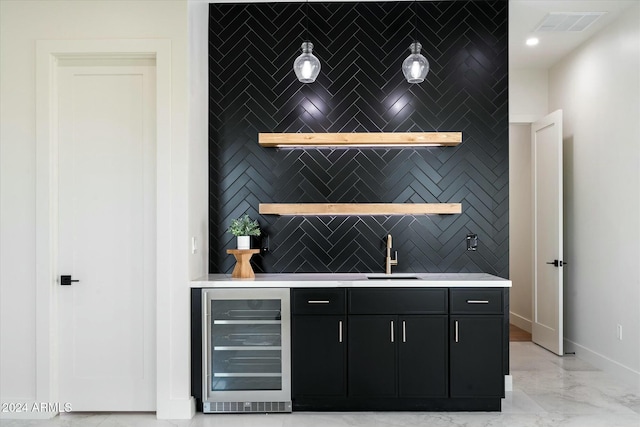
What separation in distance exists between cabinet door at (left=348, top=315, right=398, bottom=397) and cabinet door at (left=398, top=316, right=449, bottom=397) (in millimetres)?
63

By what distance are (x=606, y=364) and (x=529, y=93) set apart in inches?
121

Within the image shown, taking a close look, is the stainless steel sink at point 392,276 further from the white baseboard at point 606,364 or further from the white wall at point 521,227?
the white wall at point 521,227

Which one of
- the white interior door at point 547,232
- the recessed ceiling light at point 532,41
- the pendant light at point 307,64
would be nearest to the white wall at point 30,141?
the pendant light at point 307,64

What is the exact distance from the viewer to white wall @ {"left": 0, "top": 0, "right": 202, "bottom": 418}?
353 centimetres

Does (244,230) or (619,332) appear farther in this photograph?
(619,332)

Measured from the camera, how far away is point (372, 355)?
3.55 m

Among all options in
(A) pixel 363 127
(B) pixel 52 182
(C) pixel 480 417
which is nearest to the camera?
(C) pixel 480 417

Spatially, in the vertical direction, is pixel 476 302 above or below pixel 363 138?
below

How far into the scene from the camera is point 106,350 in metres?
3.59

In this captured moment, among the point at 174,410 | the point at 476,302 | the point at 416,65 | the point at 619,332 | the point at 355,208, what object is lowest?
the point at 174,410

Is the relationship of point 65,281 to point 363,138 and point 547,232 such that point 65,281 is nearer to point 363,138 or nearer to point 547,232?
point 363,138

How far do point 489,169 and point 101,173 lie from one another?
2.97 metres

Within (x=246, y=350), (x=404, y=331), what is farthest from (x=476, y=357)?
(x=246, y=350)

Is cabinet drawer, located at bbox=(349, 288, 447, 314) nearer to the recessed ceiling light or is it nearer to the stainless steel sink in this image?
the stainless steel sink
